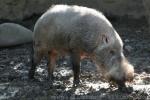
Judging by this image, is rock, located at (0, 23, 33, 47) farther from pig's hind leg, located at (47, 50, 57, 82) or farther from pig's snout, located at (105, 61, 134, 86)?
pig's snout, located at (105, 61, 134, 86)

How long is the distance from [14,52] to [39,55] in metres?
2.87

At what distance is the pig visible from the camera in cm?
799

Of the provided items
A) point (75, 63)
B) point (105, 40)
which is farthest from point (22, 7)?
point (105, 40)

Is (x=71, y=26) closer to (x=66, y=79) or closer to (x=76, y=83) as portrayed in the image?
(x=76, y=83)

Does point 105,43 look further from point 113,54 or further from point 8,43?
point 8,43

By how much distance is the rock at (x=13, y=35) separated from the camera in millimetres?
12734

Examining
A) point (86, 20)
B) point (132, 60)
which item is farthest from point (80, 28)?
point (132, 60)

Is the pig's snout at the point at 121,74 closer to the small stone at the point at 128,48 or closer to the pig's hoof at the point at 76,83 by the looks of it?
the pig's hoof at the point at 76,83

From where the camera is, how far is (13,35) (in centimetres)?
1293

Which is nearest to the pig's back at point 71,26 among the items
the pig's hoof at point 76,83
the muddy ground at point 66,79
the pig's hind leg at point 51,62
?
the pig's hind leg at point 51,62

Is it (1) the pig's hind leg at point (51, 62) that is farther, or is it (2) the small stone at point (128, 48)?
(2) the small stone at point (128, 48)

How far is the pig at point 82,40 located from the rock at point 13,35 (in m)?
3.58

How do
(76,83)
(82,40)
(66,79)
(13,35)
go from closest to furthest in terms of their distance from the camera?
(82,40) → (76,83) → (66,79) → (13,35)

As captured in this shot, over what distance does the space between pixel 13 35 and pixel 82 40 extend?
4904 millimetres
